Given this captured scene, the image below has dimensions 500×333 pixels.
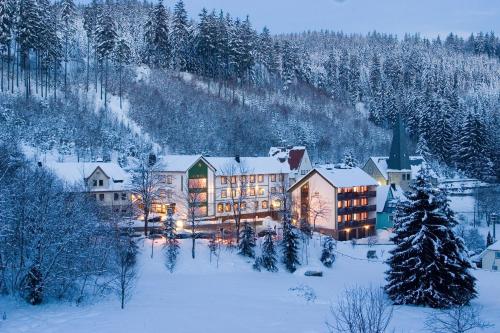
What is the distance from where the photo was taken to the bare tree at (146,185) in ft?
169

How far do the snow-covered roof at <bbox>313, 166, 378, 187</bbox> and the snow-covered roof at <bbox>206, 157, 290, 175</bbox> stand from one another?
26.3 feet

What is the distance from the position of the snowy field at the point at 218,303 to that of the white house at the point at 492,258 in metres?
4.78

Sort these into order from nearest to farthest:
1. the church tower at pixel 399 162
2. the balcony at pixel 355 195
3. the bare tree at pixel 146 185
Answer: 1. the bare tree at pixel 146 185
2. the balcony at pixel 355 195
3. the church tower at pixel 399 162

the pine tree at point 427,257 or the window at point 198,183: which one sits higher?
the window at point 198,183

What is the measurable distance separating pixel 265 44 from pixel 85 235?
9894 centimetres

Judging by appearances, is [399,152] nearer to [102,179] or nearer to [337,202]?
[337,202]

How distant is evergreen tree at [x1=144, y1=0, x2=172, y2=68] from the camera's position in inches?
3944

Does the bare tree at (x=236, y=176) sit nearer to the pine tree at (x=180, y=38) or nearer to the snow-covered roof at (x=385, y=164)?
the snow-covered roof at (x=385, y=164)

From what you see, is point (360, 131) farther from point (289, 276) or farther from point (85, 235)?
point (85, 235)

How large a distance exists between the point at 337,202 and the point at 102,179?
1100 inches

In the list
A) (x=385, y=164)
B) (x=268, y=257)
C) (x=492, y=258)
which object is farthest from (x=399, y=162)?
(x=268, y=257)

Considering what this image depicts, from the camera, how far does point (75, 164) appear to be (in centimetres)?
6022

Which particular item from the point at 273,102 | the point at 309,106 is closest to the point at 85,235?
the point at 273,102

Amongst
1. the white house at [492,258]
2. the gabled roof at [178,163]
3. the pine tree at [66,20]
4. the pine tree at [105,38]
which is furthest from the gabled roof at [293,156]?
the pine tree at [66,20]
